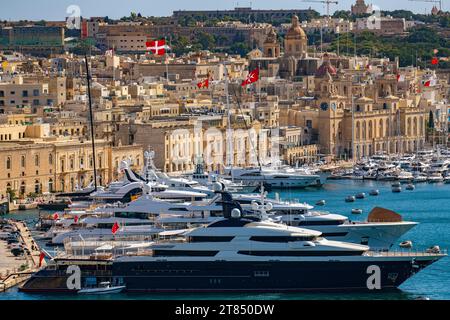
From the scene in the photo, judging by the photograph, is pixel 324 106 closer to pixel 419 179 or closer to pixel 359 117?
pixel 359 117

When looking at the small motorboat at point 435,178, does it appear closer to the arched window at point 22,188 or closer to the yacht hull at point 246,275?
the arched window at point 22,188

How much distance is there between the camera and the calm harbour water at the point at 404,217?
13828 millimetres

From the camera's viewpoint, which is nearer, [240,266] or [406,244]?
[240,266]

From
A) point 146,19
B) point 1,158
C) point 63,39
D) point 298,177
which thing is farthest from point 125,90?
point 146,19

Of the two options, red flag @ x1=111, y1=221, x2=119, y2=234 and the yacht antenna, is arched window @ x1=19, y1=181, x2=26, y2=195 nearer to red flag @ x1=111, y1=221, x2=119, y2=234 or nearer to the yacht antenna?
red flag @ x1=111, y1=221, x2=119, y2=234

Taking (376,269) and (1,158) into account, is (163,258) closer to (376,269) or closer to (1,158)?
(376,269)

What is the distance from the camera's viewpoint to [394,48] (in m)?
63.7

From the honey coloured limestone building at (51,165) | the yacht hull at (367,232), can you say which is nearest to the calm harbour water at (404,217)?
the yacht hull at (367,232)

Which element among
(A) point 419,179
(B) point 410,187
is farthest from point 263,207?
(A) point 419,179

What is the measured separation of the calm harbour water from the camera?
13828 mm

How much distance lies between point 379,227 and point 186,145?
1486cm

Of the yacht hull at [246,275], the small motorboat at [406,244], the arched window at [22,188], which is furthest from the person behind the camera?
the arched window at [22,188]

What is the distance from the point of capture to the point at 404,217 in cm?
2295

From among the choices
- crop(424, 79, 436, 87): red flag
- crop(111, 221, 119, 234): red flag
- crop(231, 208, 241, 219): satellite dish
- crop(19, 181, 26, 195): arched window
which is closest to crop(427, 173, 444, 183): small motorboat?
A: crop(19, 181, 26, 195): arched window
